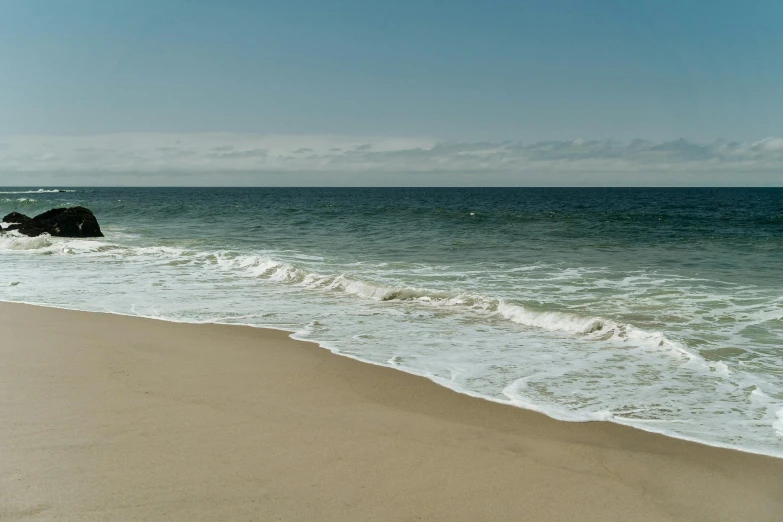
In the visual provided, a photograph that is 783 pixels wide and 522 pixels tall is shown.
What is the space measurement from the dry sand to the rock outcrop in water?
20677 mm

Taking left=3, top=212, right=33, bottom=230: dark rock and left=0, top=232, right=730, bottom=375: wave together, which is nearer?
left=0, top=232, right=730, bottom=375: wave

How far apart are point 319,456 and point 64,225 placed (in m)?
24.5

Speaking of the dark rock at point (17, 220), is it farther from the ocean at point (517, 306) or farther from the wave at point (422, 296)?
the wave at point (422, 296)

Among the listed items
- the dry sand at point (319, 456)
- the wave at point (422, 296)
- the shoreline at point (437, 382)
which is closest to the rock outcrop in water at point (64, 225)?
the wave at point (422, 296)

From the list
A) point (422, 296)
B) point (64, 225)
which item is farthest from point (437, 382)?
point (64, 225)

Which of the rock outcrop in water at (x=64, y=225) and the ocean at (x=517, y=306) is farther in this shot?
the rock outcrop in water at (x=64, y=225)

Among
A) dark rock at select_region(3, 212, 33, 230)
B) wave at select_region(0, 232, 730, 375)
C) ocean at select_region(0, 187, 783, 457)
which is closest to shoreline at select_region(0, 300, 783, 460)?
ocean at select_region(0, 187, 783, 457)

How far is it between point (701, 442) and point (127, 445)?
13.7 ft

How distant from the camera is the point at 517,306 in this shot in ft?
33.6

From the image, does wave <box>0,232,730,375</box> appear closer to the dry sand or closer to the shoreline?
the shoreline

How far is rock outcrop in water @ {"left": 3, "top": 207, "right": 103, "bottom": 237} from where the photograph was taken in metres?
25.0

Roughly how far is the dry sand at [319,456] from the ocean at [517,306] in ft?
2.15

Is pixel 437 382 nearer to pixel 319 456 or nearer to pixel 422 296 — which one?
pixel 319 456

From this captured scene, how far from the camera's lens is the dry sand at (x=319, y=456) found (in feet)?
11.8
